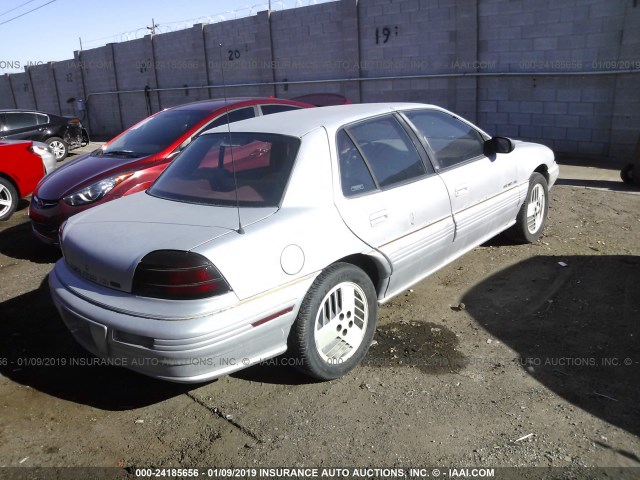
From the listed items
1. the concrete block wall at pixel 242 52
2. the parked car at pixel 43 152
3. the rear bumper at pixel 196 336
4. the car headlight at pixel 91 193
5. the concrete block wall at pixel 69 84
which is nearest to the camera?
the rear bumper at pixel 196 336

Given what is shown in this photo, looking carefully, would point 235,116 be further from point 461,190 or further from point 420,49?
point 420,49

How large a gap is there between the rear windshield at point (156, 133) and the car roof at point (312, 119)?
2.17 metres

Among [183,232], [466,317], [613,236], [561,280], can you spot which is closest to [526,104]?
[613,236]

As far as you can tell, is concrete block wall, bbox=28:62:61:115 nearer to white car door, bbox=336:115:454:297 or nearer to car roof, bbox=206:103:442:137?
car roof, bbox=206:103:442:137

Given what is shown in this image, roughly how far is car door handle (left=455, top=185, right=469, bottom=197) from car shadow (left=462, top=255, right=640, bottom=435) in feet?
2.81

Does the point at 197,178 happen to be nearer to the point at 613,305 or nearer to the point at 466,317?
the point at 466,317

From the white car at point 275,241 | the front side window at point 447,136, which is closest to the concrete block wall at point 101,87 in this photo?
the front side window at point 447,136

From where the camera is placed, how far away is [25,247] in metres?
6.69

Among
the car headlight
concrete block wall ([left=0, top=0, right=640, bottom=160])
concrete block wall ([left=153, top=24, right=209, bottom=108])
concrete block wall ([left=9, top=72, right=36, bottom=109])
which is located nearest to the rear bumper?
the car headlight

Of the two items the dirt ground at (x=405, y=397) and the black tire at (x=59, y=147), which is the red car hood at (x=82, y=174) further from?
the black tire at (x=59, y=147)

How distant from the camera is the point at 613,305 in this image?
4281 millimetres

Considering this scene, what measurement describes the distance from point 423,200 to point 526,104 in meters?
7.97

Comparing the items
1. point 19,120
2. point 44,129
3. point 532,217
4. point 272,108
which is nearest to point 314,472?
point 532,217

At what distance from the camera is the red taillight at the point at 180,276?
2.82 metres
